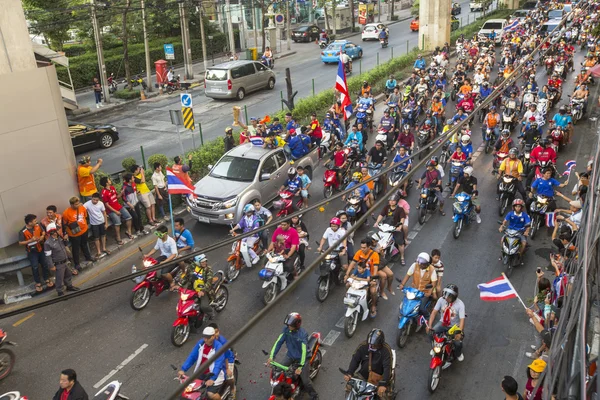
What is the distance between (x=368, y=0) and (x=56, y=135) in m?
59.1

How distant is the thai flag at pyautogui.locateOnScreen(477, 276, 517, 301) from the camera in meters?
8.44

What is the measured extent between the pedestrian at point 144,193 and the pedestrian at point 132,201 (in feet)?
0.54

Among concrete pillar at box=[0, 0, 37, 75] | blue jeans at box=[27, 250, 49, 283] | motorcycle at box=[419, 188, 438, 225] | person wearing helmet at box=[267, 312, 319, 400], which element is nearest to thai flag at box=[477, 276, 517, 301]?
person wearing helmet at box=[267, 312, 319, 400]

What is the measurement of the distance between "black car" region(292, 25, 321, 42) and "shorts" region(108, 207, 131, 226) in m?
37.9

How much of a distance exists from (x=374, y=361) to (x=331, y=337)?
2.26 metres

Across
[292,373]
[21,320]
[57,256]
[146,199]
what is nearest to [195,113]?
[146,199]

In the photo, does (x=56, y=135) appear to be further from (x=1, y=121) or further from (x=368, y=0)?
(x=368, y=0)

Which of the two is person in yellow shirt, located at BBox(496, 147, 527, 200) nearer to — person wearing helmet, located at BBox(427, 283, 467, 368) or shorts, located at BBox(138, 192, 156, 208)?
person wearing helmet, located at BBox(427, 283, 467, 368)

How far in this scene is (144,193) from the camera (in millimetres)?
13969

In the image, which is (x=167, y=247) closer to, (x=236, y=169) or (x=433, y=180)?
(x=236, y=169)

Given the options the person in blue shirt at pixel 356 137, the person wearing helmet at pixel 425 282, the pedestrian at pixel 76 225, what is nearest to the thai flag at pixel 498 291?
the person wearing helmet at pixel 425 282

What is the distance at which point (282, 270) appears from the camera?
1074 cm

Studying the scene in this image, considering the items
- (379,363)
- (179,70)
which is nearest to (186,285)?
(379,363)

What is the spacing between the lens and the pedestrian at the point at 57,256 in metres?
10.9
